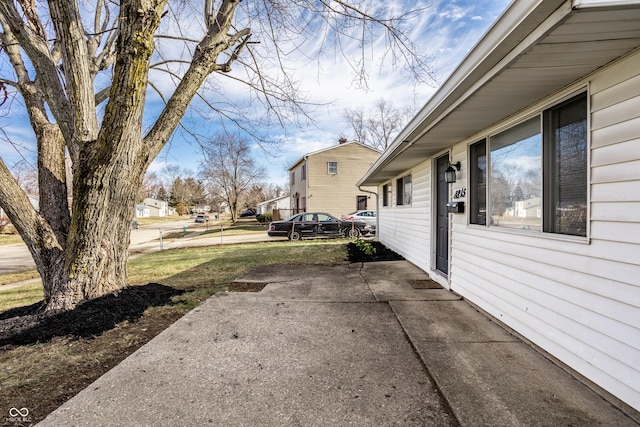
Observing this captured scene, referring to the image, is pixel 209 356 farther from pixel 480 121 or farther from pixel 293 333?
pixel 480 121

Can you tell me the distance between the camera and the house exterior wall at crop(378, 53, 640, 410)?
76.7 inches

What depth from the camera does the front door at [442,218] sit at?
5.23 m

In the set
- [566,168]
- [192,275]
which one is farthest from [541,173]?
[192,275]

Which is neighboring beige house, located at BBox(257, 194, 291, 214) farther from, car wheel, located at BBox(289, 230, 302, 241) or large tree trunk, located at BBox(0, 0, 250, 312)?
large tree trunk, located at BBox(0, 0, 250, 312)

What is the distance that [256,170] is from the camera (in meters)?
35.5

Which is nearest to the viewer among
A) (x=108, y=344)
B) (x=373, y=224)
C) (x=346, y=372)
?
(x=346, y=372)

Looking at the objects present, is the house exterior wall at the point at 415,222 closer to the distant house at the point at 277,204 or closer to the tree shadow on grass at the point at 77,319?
the tree shadow on grass at the point at 77,319

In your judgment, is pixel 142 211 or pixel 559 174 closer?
pixel 559 174

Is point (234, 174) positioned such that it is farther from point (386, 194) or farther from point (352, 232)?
point (386, 194)

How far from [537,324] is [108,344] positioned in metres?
3.97

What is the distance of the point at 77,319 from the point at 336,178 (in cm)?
1938

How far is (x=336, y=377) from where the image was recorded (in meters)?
2.31

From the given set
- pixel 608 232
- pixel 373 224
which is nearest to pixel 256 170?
pixel 373 224

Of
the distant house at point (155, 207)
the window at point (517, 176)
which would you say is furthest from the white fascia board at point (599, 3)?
the distant house at point (155, 207)
